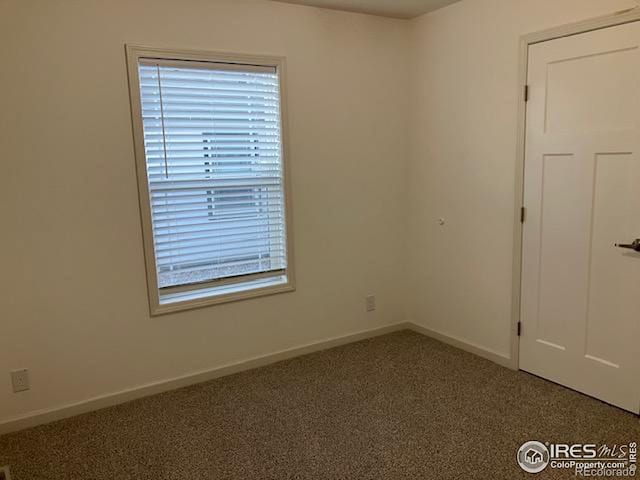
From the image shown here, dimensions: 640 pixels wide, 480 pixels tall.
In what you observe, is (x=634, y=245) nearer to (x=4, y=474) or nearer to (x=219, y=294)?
(x=219, y=294)

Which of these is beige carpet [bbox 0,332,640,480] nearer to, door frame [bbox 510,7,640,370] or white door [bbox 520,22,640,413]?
white door [bbox 520,22,640,413]

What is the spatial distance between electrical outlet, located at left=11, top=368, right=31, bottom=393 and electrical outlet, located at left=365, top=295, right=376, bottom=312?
97.0 inches

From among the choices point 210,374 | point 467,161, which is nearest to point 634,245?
point 467,161

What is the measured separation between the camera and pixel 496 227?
3.38m

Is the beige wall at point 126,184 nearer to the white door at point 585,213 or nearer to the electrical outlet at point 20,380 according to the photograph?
the electrical outlet at point 20,380

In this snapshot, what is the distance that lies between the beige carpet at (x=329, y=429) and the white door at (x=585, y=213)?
0.25 metres

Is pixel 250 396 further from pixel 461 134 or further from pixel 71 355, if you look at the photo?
pixel 461 134

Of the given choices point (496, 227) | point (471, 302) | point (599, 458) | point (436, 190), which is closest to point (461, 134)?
point (436, 190)

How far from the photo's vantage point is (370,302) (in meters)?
4.04

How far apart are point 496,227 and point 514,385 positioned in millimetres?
1078

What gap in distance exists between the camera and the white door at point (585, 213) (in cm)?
263

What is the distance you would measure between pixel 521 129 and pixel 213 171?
81.8 inches

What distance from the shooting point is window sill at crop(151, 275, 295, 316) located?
3170 mm

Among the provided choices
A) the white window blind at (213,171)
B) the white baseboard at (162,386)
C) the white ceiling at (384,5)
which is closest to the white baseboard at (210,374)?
the white baseboard at (162,386)
